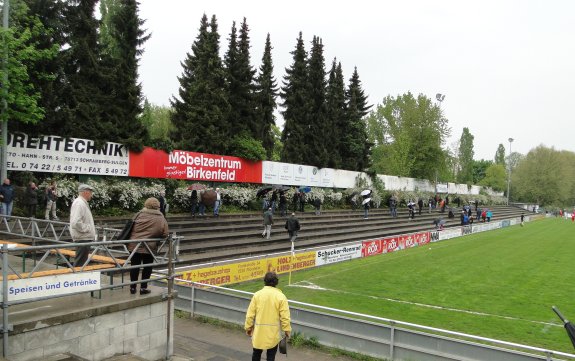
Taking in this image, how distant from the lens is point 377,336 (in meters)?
8.09

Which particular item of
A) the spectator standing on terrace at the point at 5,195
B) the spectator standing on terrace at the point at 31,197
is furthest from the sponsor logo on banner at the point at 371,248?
the spectator standing on terrace at the point at 5,195

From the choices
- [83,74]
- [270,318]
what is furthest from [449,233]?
[270,318]

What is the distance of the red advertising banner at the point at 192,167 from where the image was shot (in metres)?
20.9

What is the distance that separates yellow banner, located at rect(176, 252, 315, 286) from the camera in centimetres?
1284

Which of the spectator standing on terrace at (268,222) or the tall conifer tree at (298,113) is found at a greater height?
the tall conifer tree at (298,113)

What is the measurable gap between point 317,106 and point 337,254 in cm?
2429

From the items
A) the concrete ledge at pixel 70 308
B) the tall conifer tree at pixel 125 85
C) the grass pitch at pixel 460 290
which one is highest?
the tall conifer tree at pixel 125 85

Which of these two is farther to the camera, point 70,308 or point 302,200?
point 302,200

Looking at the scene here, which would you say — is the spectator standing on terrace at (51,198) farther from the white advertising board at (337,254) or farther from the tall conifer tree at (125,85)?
the white advertising board at (337,254)

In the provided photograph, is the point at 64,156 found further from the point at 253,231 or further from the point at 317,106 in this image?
the point at 317,106

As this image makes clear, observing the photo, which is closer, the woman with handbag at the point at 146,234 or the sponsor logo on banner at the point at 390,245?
the woman with handbag at the point at 146,234

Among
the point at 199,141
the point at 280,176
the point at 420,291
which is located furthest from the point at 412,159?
the point at 420,291

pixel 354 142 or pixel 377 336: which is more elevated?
pixel 354 142

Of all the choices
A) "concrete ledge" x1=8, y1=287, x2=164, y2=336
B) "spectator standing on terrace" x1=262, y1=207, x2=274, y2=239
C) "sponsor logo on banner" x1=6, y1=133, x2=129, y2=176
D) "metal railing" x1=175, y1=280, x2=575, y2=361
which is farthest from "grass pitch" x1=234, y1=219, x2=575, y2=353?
"sponsor logo on banner" x1=6, y1=133, x2=129, y2=176
